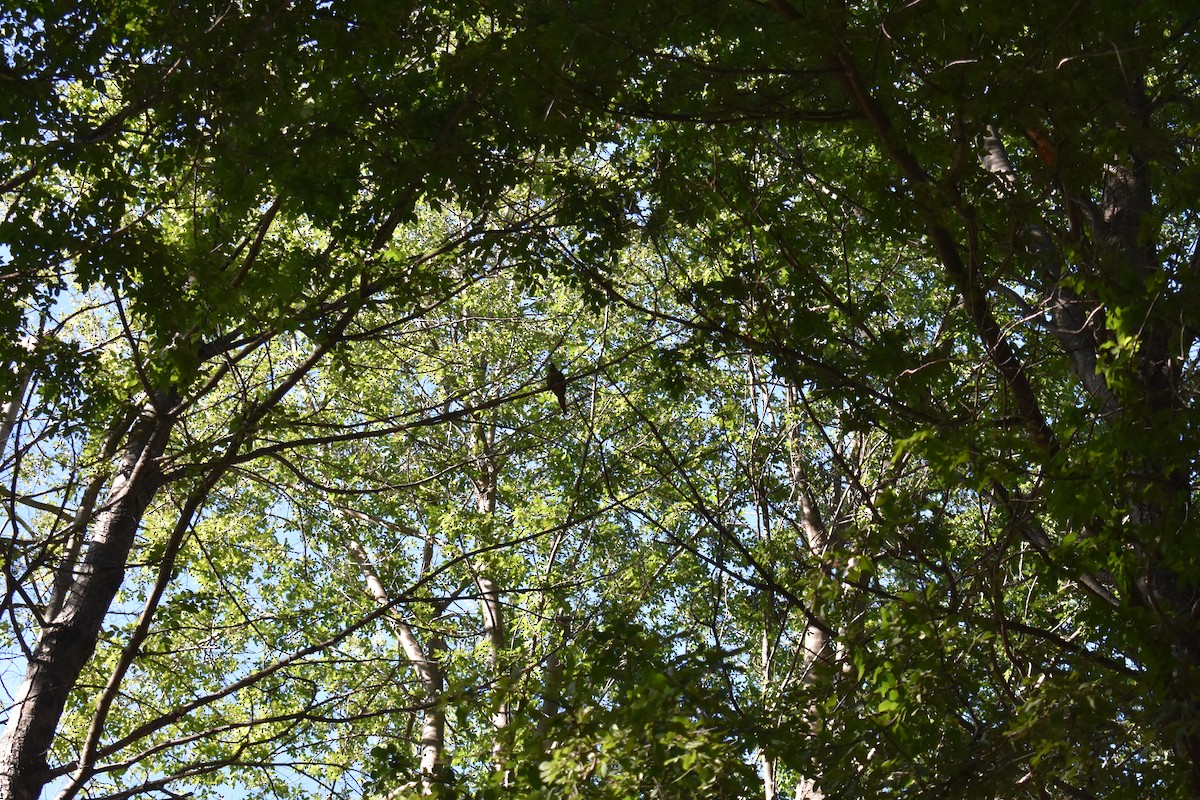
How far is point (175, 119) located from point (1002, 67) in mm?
4161

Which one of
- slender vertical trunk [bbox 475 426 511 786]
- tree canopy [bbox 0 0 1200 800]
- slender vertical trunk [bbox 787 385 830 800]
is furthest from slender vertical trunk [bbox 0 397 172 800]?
slender vertical trunk [bbox 787 385 830 800]

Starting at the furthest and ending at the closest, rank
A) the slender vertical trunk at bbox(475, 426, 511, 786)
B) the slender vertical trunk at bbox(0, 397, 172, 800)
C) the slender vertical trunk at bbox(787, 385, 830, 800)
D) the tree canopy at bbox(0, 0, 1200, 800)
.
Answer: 1. the slender vertical trunk at bbox(475, 426, 511, 786)
2. the slender vertical trunk at bbox(787, 385, 830, 800)
3. the slender vertical trunk at bbox(0, 397, 172, 800)
4. the tree canopy at bbox(0, 0, 1200, 800)

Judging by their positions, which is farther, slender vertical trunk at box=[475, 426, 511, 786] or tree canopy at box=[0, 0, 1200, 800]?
slender vertical trunk at box=[475, 426, 511, 786]

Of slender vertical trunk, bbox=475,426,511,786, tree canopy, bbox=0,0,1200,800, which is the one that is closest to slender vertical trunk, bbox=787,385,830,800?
tree canopy, bbox=0,0,1200,800

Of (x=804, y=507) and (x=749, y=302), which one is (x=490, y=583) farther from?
(x=749, y=302)

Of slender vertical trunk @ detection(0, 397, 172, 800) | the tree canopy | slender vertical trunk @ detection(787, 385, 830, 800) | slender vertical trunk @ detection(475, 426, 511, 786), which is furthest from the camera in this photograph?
slender vertical trunk @ detection(475, 426, 511, 786)

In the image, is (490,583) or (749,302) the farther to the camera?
(490,583)

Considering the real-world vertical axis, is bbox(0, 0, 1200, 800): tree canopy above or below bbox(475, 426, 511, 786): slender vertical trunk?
below

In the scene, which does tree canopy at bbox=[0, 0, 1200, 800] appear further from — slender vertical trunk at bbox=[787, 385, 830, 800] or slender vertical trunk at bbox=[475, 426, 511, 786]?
slender vertical trunk at bbox=[475, 426, 511, 786]

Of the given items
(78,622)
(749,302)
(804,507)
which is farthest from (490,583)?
(749,302)

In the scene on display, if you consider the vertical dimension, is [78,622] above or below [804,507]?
below

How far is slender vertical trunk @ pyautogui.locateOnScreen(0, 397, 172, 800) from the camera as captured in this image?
573 centimetres

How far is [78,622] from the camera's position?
6.21m

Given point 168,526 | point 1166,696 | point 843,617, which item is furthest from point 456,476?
point 1166,696
